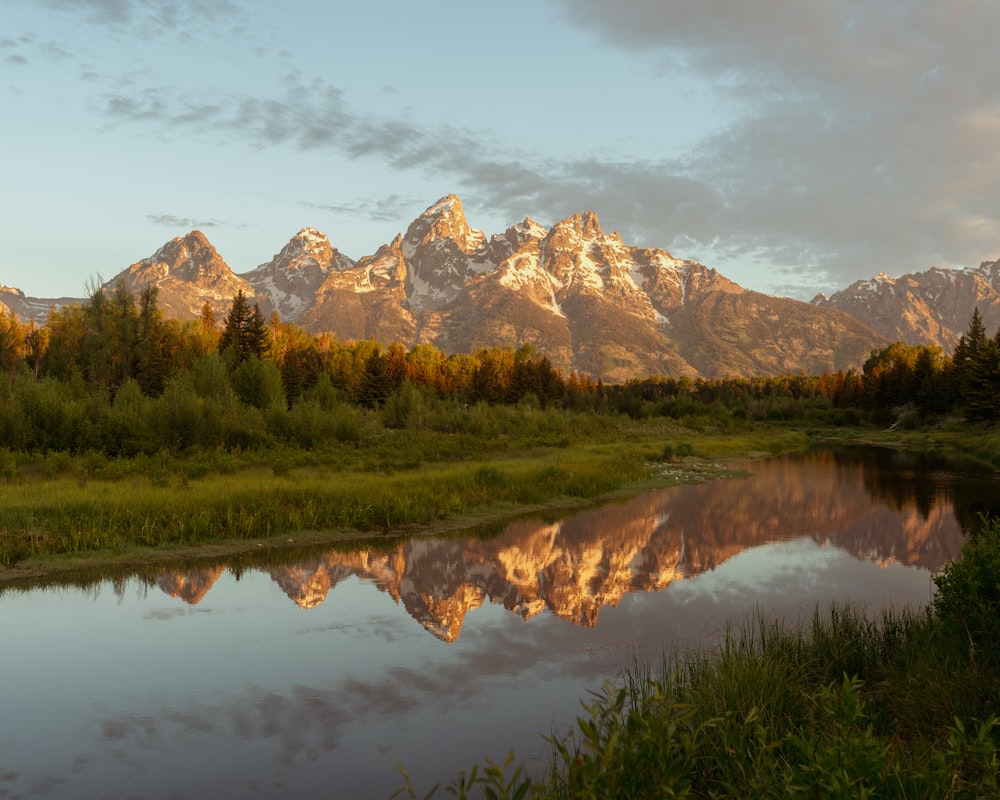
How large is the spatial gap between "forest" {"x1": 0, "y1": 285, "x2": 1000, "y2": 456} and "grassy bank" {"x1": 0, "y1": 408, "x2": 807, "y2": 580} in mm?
2681

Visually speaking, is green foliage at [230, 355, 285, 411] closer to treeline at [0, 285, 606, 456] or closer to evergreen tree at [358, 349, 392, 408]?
treeline at [0, 285, 606, 456]

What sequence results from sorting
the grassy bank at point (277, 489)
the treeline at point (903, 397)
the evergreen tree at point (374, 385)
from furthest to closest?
the evergreen tree at point (374, 385) → the treeline at point (903, 397) → the grassy bank at point (277, 489)

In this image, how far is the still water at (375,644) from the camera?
30.3ft

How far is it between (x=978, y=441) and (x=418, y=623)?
67807mm

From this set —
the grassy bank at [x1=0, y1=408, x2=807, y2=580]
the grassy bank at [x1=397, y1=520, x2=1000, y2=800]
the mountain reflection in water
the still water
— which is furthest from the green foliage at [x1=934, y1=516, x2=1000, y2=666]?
the grassy bank at [x1=0, y1=408, x2=807, y2=580]

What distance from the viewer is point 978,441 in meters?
66.6

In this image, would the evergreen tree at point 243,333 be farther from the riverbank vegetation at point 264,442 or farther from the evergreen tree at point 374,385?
the evergreen tree at point 374,385

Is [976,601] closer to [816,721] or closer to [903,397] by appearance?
[816,721]

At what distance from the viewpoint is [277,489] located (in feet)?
84.6

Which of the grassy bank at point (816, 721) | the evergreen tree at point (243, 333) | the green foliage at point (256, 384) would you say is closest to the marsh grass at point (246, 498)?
the grassy bank at point (816, 721)

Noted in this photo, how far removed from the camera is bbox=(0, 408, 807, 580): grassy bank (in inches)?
800

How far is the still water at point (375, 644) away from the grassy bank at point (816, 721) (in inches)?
62.6

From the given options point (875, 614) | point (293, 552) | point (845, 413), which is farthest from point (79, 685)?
point (845, 413)

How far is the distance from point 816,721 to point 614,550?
50.7 ft
